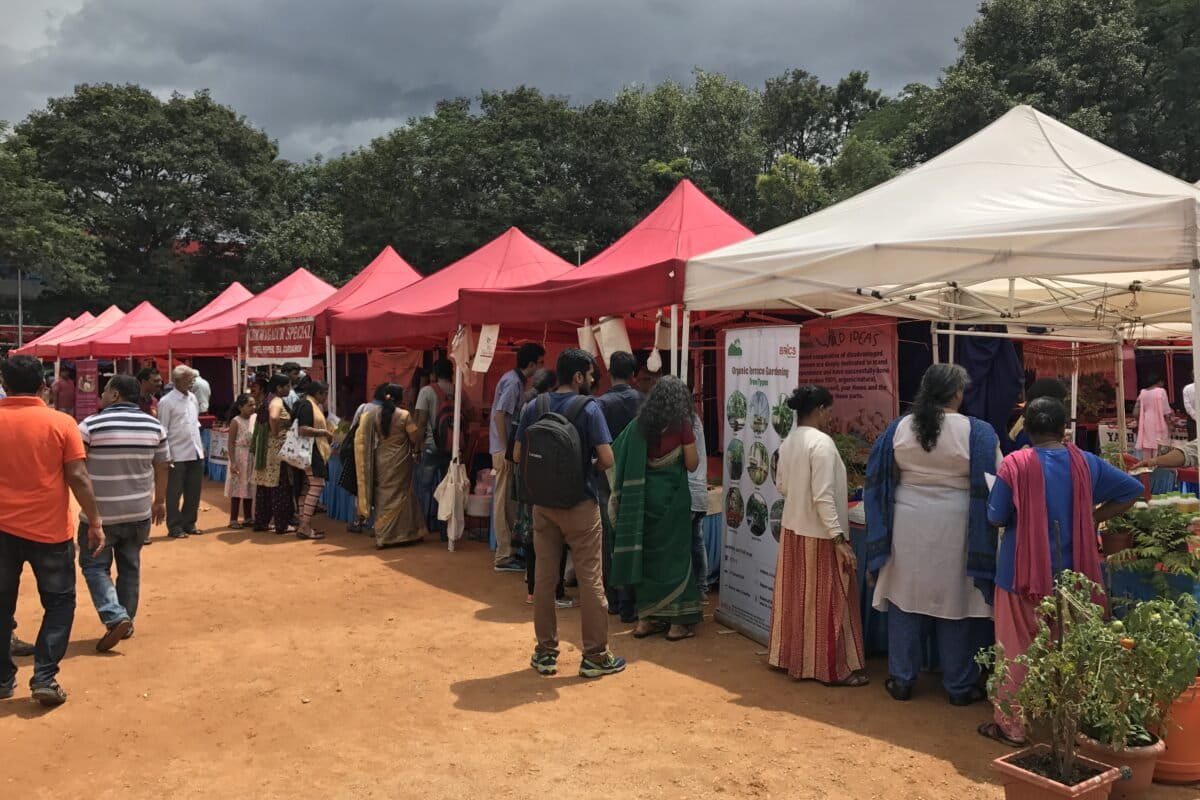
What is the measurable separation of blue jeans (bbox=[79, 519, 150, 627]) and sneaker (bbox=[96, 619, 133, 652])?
1.4 inches

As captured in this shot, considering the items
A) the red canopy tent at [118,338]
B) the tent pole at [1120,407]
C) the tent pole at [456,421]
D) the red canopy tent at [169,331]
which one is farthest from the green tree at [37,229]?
the tent pole at [1120,407]

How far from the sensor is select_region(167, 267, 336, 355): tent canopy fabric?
12.5 metres

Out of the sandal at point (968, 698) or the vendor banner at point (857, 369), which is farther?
the vendor banner at point (857, 369)

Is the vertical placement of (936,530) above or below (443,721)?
above

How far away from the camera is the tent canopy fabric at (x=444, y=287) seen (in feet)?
29.7

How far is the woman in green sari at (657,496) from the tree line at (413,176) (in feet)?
71.0

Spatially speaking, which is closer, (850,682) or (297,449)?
(850,682)

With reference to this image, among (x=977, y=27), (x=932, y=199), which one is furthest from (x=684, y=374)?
(x=977, y=27)

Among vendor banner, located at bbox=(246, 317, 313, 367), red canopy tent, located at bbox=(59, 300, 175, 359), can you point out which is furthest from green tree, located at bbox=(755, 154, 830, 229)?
vendor banner, located at bbox=(246, 317, 313, 367)

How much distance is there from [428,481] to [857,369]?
432 centimetres

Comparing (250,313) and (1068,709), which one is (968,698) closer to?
(1068,709)

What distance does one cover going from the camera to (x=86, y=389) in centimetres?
1738

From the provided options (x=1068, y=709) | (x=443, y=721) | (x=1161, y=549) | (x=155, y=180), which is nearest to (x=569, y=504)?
(x=443, y=721)

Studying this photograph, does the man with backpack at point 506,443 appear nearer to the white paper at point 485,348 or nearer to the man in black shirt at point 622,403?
the white paper at point 485,348
